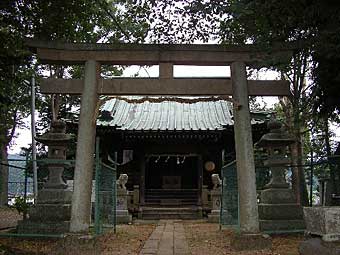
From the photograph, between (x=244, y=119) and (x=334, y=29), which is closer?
(x=334, y=29)

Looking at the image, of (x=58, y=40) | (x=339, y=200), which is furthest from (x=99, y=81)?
(x=339, y=200)

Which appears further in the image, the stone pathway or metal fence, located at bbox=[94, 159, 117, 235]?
metal fence, located at bbox=[94, 159, 117, 235]

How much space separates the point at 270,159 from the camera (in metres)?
10.7

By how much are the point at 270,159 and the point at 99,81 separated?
5.47 m

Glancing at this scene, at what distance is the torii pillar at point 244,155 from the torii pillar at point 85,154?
9.82 ft

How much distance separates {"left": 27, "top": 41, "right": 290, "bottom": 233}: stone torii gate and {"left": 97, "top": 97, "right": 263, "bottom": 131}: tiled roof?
7.68m

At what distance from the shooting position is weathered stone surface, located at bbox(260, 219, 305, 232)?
9453 millimetres

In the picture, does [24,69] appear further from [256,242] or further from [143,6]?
[256,242]

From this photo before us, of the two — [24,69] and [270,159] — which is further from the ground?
[24,69]

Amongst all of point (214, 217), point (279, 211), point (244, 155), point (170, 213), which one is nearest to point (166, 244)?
point (244, 155)

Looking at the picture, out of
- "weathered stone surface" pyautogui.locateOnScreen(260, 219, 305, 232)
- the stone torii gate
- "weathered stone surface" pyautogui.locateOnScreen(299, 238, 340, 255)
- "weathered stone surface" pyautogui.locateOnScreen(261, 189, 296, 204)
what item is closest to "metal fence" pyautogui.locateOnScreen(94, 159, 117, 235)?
the stone torii gate

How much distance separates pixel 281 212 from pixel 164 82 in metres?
4.73

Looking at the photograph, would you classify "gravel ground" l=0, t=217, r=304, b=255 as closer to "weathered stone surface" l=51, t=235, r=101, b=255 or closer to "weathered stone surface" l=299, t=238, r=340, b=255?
"weathered stone surface" l=51, t=235, r=101, b=255

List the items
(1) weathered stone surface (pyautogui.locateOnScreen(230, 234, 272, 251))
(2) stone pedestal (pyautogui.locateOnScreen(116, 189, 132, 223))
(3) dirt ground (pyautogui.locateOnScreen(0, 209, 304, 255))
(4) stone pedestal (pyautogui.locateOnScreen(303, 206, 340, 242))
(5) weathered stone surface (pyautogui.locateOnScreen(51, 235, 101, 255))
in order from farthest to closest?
(2) stone pedestal (pyautogui.locateOnScreen(116, 189, 132, 223))
(1) weathered stone surface (pyautogui.locateOnScreen(230, 234, 272, 251))
(3) dirt ground (pyautogui.locateOnScreen(0, 209, 304, 255))
(5) weathered stone surface (pyautogui.locateOnScreen(51, 235, 101, 255))
(4) stone pedestal (pyautogui.locateOnScreen(303, 206, 340, 242))
